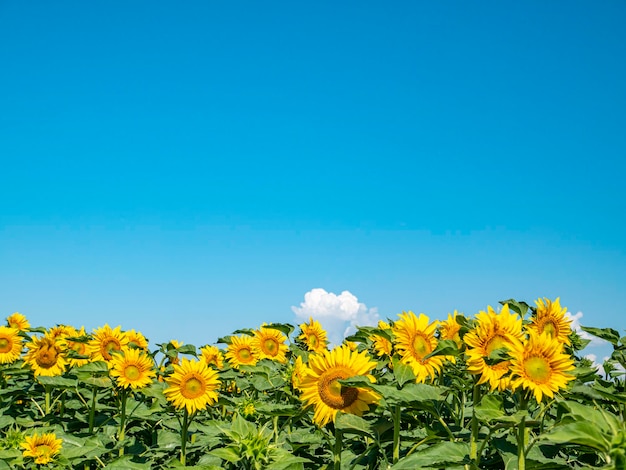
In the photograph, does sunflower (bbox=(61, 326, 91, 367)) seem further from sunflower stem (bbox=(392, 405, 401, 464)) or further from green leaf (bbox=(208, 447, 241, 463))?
sunflower stem (bbox=(392, 405, 401, 464))

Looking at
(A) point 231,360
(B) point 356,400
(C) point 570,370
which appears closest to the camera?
(C) point 570,370

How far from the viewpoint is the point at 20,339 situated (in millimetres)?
8531

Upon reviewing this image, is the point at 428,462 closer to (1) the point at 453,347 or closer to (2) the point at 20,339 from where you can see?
(1) the point at 453,347

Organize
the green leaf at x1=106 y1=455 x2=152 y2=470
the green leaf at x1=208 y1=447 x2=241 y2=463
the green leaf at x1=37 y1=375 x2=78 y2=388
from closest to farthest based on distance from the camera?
the green leaf at x1=208 y1=447 x2=241 y2=463
the green leaf at x1=106 y1=455 x2=152 y2=470
the green leaf at x1=37 y1=375 x2=78 y2=388

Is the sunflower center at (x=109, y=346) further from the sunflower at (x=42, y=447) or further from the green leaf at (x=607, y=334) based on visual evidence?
the green leaf at (x=607, y=334)

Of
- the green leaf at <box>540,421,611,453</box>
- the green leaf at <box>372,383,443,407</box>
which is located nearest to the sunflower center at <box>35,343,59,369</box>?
the green leaf at <box>372,383,443,407</box>

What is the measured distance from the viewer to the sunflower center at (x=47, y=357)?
7316 mm

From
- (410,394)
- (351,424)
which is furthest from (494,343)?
(351,424)

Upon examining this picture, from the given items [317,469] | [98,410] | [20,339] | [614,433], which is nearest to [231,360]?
[98,410]

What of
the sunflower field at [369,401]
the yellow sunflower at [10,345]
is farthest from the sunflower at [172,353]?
the yellow sunflower at [10,345]

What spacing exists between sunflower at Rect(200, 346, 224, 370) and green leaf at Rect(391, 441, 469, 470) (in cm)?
443

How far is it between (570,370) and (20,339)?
7.44 metres

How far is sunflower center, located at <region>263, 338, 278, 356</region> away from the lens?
7.97 m

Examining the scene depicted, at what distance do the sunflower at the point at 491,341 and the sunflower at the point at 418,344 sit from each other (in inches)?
15.6
